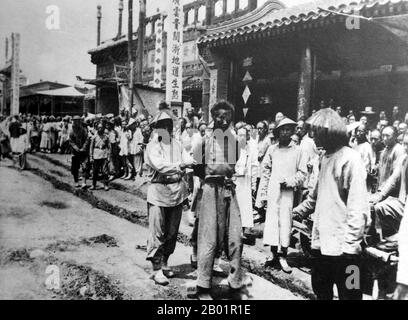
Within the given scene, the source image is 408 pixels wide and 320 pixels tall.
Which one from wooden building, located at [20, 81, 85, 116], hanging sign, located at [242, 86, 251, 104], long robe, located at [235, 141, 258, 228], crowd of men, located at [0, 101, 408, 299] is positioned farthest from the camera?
wooden building, located at [20, 81, 85, 116]

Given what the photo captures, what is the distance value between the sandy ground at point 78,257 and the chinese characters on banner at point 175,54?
3.05 meters

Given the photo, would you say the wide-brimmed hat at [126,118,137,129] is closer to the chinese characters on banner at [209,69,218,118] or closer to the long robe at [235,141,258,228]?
the chinese characters on banner at [209,69,218,118]

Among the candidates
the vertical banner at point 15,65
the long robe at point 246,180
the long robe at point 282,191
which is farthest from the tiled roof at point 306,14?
the vertical banner at point 15,65

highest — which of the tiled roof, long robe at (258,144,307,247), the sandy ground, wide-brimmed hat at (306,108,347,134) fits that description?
the tiled roof

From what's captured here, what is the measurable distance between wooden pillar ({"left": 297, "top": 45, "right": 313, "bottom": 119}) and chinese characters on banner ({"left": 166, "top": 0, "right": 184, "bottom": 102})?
9.34 ft

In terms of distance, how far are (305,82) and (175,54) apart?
321cm

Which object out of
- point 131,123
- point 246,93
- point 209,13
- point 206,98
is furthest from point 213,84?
point 209,13

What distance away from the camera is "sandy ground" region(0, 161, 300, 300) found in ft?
13.4

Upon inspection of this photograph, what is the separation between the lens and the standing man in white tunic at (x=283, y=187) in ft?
15.5

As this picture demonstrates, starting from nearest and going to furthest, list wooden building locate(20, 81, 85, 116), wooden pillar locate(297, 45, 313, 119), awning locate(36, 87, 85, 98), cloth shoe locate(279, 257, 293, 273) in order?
cloth shoe locate(279, 257, 293, 273), wooden pillar locate(297, 45, 313, 119), awning locate(36, 87, 85, 98), wooden building locate(20, 81, 85, 116)

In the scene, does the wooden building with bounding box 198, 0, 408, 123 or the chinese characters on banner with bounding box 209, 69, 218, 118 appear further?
the chinese characters on banner with bounding box 209, 69, 218, 118

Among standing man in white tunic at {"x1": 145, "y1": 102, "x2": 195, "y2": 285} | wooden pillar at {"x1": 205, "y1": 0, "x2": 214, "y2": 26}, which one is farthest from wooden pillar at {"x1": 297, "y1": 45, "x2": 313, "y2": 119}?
wooden pillar at {"x1": 205, "y1": 0, "x2": 214, "y2": 26}

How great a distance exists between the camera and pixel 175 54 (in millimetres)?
9188

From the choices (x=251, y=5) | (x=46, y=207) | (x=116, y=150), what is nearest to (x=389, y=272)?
(x=46, y=207)
